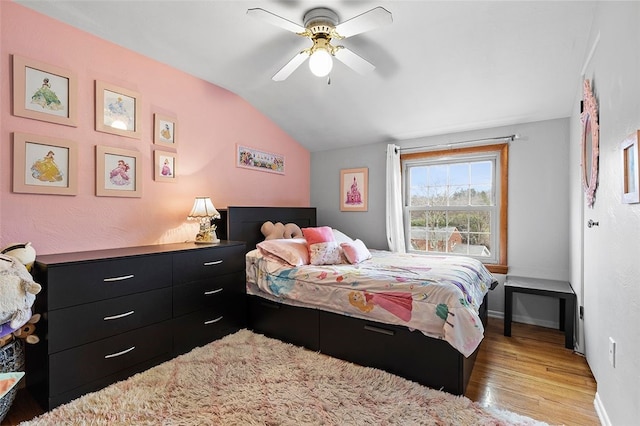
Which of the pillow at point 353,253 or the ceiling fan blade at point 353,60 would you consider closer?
the ceiling fan blade at point 353,60

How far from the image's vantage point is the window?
3355 mm

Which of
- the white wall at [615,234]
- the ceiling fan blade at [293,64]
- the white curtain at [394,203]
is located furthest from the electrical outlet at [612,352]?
the ceiling fan blade at [293,64]

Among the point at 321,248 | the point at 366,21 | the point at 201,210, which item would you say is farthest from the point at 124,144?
the point at 366,21

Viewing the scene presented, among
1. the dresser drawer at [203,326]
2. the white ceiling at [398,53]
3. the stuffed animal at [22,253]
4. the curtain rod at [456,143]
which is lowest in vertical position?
the dresser drawer at [203,326]

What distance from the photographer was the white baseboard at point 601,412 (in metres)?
1.57

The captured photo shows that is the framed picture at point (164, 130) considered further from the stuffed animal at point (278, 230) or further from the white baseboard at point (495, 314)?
the white baseboard at point (495, 314)

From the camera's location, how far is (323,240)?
2.90m

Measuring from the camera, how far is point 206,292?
2.52m

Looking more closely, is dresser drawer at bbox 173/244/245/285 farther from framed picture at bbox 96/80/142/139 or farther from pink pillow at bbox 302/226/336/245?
framed picture at bbox 96/80/142/139

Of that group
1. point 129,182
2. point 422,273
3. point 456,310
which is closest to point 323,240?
point 422,273

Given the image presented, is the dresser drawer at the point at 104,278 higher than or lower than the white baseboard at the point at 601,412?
higher

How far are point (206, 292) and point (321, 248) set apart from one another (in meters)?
1.04

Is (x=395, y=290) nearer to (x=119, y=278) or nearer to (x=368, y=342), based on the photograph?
(x=368, y=342)

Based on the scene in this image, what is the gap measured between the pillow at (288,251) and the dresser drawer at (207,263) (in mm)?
243
